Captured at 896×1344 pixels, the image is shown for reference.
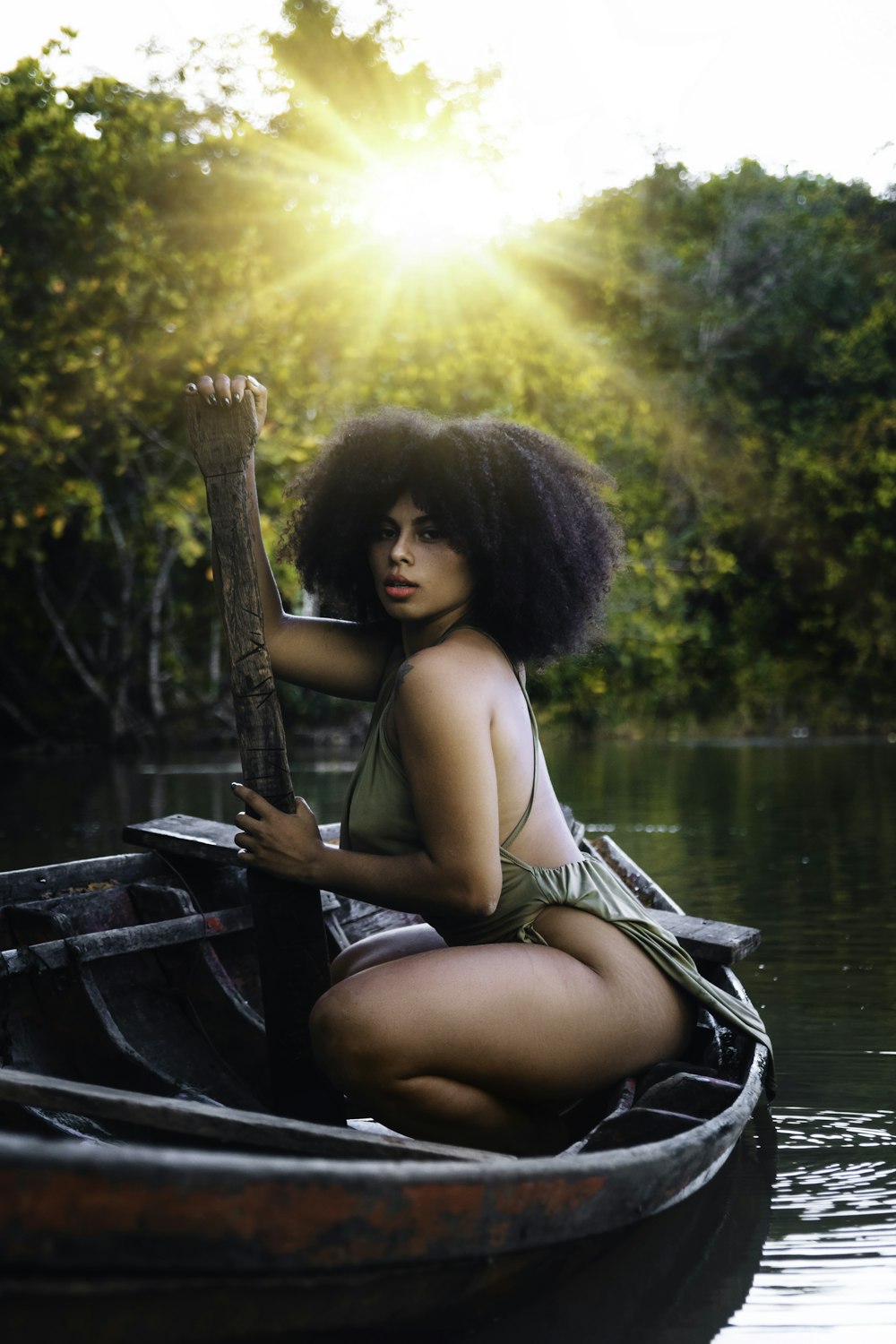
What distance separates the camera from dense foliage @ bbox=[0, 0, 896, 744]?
14078mm

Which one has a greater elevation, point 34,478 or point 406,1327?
point 34,478

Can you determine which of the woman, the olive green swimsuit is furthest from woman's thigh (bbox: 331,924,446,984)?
the olive green swimsuit

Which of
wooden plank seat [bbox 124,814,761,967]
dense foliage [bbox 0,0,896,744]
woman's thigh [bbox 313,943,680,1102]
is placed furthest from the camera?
dense foliage [bbox 0,0,896,744]

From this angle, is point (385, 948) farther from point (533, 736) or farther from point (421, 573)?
point (421, 573)

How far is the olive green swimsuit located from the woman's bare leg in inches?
2.1

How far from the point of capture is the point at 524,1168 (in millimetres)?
1897

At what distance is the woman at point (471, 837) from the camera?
2.43m

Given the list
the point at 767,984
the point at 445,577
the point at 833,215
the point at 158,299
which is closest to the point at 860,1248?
the point at 445,577

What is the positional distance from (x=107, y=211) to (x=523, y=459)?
42.9 ft

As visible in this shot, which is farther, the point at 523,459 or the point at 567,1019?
the point at 523,459

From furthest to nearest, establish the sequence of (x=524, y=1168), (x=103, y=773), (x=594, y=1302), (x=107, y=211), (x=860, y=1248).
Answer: (x=107, y=211) < (x=103, y=773) < (x=860, y=1248) < (x=594, y=1302) < (x=524, y=1168)

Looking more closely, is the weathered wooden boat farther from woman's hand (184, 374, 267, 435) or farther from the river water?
the river water

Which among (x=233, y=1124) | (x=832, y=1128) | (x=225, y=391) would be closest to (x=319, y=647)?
(x=225, y=391)

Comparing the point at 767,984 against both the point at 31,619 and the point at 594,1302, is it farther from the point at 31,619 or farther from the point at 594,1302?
the point at 31,619
